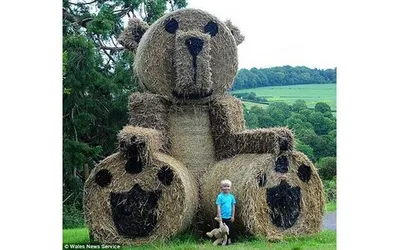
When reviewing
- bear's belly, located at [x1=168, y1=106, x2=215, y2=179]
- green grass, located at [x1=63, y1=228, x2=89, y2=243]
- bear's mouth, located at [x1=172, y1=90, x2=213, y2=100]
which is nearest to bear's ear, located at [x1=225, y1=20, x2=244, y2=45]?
bear's mouth, located at [x1=172, y1=90, x2=213, y2=100]

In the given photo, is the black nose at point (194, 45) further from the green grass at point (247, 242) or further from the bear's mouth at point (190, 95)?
the green grass at point (247, 242)

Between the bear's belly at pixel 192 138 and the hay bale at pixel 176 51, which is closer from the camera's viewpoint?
the hay bale at pixel 176 51

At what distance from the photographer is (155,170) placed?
699cm

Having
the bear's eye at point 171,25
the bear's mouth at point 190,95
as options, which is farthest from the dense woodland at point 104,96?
the bear's eye at point 171,25

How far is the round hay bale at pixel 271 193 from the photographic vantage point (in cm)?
688

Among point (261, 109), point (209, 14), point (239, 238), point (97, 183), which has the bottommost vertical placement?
point (239, 238)

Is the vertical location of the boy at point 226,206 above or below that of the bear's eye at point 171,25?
below

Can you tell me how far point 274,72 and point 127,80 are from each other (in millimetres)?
2129

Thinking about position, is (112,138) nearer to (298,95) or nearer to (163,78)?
(163,78)

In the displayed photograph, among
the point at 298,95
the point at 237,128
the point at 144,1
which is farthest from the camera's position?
the point at 144,1

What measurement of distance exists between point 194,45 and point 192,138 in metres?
0.93

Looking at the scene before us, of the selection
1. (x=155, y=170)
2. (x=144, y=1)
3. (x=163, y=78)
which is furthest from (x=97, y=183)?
(x=144, y=1)

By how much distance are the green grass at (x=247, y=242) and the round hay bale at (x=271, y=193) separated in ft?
0.39

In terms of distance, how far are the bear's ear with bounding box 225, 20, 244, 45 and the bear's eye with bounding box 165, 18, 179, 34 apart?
505 mm
